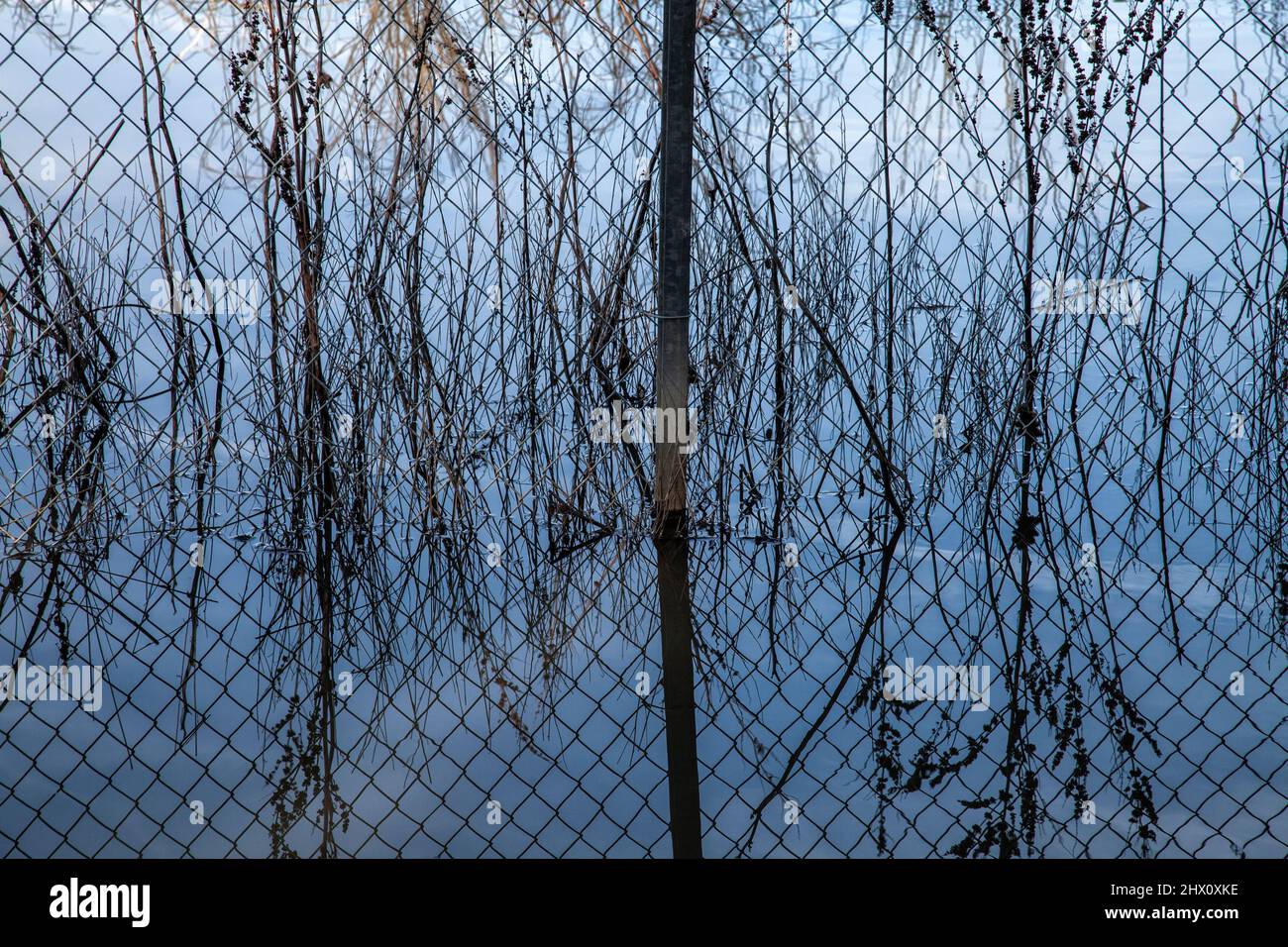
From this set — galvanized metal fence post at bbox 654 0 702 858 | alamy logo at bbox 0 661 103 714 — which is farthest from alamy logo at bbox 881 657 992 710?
alamy logo at bbox 0 661 103 714

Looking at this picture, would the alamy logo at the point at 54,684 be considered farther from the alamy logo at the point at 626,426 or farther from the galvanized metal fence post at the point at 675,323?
the alamy logo at the point at 626,426

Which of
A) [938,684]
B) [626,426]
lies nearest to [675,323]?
[626,426]

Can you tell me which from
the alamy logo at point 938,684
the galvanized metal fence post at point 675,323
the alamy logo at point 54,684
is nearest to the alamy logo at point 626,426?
the galvanized metal fence post at point 675,323

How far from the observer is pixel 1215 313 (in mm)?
2422

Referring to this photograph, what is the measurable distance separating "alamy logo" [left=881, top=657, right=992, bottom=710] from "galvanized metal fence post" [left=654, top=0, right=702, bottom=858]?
0.93ft

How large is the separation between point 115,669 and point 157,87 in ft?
3.92

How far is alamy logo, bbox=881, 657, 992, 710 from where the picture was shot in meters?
1.56

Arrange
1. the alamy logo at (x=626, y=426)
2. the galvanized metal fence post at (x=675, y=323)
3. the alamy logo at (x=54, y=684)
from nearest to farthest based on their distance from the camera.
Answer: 1. the alamy logo at (x=54, y=684)
2. the galvanized metal fence post at (x=675, y=323)
3. the alamy logo at (x=626, y=426)

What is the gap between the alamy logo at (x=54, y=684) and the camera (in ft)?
5.06

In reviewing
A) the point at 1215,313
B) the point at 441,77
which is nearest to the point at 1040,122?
the point at 1215,313

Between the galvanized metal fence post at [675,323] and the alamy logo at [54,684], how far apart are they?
2.48ft

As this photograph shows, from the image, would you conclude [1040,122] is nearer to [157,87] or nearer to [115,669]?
[157,87]

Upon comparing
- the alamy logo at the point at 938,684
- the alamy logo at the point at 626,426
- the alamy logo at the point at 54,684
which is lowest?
the alamy logo at the point at 938,684

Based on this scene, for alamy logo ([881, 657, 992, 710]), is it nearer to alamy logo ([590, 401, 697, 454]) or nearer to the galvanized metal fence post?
the galvanized metal fence post
